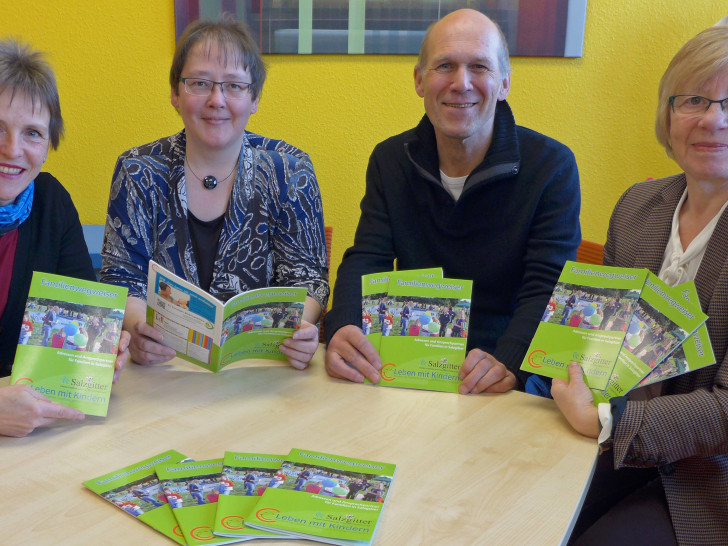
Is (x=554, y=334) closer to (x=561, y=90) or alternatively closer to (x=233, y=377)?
(x=233, y=377)

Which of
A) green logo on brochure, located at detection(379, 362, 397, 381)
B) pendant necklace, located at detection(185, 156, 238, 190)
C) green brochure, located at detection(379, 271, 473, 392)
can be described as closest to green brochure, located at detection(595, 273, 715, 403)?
green brochure, located at detection(379, 271, 473, 392)

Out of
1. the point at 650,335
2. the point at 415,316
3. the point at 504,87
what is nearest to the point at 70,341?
the point at 415,316

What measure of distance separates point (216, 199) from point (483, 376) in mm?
1014

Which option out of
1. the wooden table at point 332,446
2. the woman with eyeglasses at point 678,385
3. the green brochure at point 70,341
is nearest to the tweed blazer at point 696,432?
the woman with eyeglasses at point 678,385

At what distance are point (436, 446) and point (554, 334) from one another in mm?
414

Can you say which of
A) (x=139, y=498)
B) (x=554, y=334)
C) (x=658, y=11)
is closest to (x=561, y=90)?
(x=658, y=11)

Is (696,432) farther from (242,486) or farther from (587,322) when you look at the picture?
(242,486)

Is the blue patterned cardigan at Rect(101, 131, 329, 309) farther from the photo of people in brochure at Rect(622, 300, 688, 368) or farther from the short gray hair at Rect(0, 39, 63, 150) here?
the photo of people in brochure at Rect(622, 300, 688, 368)

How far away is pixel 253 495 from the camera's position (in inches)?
45.2

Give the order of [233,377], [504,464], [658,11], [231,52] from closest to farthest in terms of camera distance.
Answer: [504,464]
[233,377]
[231,52]
[658,11]

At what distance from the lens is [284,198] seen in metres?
2.20

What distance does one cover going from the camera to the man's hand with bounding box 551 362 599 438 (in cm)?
145

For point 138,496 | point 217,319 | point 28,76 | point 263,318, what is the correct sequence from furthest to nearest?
point 28,76 < point 263,318 < point 217,319 < point 138,496

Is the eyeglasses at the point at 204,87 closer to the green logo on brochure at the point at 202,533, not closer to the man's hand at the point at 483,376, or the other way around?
the man's hand at the point at 483,376
